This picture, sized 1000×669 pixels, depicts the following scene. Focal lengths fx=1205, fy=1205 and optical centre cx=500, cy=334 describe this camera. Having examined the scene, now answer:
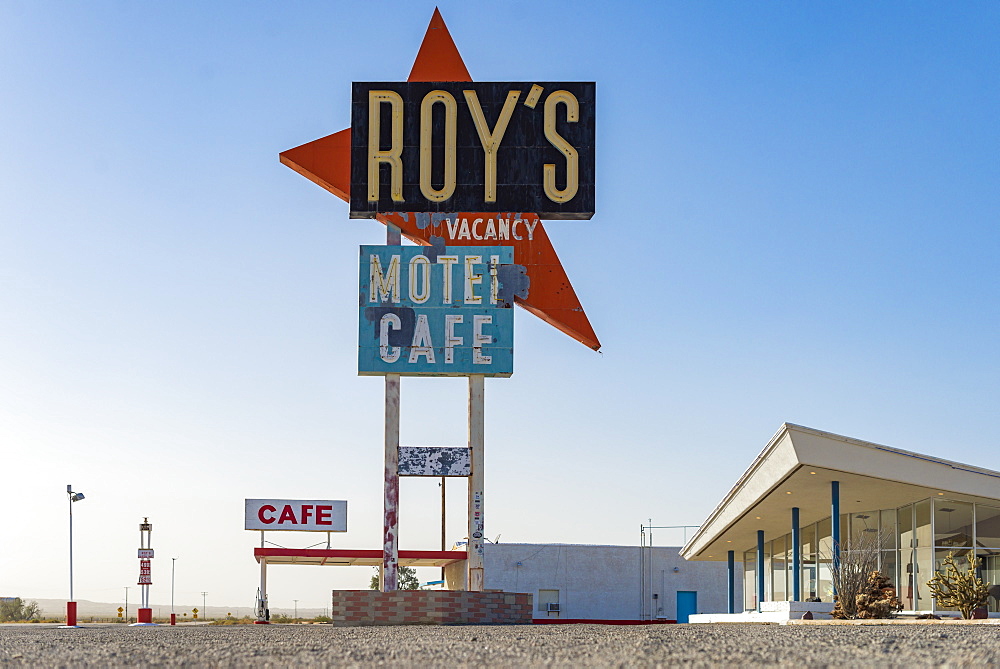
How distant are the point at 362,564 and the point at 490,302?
24633 millimetres

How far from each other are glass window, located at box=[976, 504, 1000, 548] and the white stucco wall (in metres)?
25.9

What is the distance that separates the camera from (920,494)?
96.7ft

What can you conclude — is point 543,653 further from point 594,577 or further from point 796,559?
point 594,577

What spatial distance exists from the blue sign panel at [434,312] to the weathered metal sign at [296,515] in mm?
24494

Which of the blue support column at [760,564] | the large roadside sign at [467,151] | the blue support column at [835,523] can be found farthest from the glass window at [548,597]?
the large roadside sign at [467,151]

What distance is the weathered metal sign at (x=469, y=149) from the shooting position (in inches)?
1081

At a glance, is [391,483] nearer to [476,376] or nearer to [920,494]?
[476,376]

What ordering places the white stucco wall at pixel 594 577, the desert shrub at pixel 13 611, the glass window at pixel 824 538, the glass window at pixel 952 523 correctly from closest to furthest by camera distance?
1. the glass window at pixel 952 523
2. the glass window at pixel 824 538
3. the white stucco wall at pixel 594 577
4. the desert shrub at pixel 13 611

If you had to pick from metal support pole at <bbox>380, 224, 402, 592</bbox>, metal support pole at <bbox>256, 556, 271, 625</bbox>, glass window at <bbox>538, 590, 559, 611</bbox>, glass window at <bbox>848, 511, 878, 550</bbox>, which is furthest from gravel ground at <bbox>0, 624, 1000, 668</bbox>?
glass window at <bbox>538, 590, 559, 611</bbox>

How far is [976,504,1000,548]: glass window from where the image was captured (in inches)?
1146

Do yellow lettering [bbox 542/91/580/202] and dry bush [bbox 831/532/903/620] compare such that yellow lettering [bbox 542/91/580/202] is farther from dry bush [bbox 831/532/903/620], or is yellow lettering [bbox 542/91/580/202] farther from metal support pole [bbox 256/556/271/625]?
metal support pole [bbox 256/556/271/625]

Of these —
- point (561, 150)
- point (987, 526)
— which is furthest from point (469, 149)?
point (987, 526)

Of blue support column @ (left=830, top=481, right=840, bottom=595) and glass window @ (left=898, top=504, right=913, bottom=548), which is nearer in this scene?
blue support column @ (left=830, top=481, right=840, bottom=595)

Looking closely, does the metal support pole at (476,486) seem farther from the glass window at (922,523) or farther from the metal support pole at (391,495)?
the glass window at (922,523)
